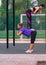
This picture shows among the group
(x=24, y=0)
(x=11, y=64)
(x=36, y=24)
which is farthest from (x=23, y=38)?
(x=11, y=64)

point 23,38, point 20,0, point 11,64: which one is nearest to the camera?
point 11,64

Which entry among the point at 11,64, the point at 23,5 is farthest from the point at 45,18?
the point at 11,64

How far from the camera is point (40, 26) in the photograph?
92.8ft

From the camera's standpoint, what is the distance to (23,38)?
90.6 feet

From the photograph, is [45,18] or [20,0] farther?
[20,0]

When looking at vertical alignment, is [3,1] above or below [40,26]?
above

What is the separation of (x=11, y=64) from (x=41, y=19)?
17176 mm

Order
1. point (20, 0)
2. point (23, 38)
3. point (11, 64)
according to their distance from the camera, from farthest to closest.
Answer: point (20, 0)
point (23, 38)
point (11, 64)

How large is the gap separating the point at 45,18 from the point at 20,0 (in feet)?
12.5

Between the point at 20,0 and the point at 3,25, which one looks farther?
the point at 20,0

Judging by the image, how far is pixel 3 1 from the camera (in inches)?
1136

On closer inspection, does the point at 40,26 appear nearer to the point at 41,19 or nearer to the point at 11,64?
the point at 41,19

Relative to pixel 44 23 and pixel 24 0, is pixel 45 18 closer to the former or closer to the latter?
pixel 44 23

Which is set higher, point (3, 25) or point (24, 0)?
point (24, 0)
